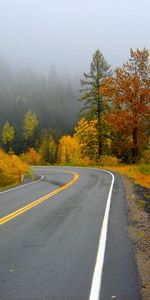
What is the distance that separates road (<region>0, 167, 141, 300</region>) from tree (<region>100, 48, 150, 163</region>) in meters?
24.3

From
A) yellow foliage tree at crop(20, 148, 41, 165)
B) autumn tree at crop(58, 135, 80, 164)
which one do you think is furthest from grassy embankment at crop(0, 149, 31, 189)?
autumn tree at crop(58, 135, 80, 164)

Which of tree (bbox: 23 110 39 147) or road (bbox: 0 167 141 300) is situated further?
tree (bbox: 23 110 39 147)

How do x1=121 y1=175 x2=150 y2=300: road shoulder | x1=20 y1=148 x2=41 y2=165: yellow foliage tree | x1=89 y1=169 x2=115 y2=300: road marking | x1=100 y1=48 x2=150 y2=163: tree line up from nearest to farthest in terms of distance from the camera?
x1=89 y1=169 x2=115 y2=300: road marking
x1=121 y1=175 x2=150 y2=300: road shoulder
x1=100 y1=48 x2=150 y2=163: tree
x1=20 y1=148 x2=41 y2=165: yellow foliage tree

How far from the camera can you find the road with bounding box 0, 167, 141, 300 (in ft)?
19.2

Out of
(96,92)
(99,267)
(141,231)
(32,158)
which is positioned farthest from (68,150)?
(99,267)

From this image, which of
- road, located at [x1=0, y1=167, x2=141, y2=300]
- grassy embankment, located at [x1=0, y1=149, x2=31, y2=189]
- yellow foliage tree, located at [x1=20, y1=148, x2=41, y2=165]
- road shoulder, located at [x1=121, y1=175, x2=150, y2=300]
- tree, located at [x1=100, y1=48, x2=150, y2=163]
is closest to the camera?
road, located at [x1=0, y1=167, x2=141, y2=300]

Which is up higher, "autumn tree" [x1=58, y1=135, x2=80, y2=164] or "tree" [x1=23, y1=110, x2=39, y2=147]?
"tree" [x1=23, y1=110, x2=39, y2=147]

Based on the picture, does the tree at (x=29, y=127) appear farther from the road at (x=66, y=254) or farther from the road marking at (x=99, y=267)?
the road marking at (x=99, y=267)

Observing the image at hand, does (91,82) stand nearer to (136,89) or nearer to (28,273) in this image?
(136,89)

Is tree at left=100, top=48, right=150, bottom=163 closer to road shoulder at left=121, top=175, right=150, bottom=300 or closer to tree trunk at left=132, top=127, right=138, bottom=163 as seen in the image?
tree trunk at left=132, top=127, right=138, bottom=163

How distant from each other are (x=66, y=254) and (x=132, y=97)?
3171 centimetres

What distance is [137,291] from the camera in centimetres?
583

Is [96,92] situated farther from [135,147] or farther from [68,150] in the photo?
[68,150]

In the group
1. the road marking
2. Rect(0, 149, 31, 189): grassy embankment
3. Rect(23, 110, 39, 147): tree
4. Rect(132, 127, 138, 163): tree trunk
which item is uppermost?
Rect(23, 110, 39, 147): tree
